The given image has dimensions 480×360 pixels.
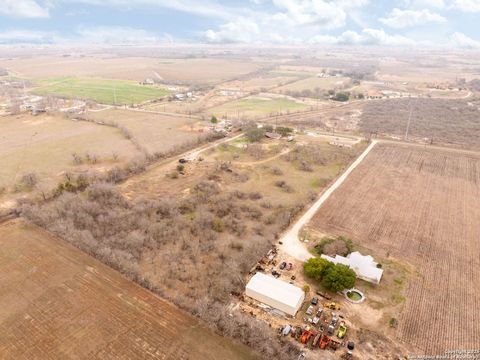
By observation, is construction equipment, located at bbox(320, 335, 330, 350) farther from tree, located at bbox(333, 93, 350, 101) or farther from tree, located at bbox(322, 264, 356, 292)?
tree, located at bbox(333, 93, 350, 101)

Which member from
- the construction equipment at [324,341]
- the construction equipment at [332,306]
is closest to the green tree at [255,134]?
the construction equipment at [332,306]

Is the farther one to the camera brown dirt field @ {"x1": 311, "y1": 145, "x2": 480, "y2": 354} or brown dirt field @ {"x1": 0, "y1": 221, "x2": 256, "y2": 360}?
brown dirt field @ {"x1": 311, "y1": 145, "x2": 480, "y2": 354}

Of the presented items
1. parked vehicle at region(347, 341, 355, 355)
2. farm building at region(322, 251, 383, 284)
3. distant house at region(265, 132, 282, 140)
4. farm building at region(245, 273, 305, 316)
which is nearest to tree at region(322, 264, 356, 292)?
farm building at region(322, 251, 383, 284)

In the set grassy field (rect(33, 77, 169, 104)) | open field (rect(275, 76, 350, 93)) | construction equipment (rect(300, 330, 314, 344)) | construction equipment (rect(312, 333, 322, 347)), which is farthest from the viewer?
open field (rect(275, 76, 350, 93))

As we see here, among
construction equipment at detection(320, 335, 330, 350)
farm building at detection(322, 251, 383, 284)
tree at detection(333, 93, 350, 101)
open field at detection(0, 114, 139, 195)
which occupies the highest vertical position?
tree at detection(333, 93, 350, 101)

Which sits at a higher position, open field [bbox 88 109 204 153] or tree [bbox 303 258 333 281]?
open field [bbox 88 109 204 153]

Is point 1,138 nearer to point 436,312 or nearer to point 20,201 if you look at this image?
point 20,201
